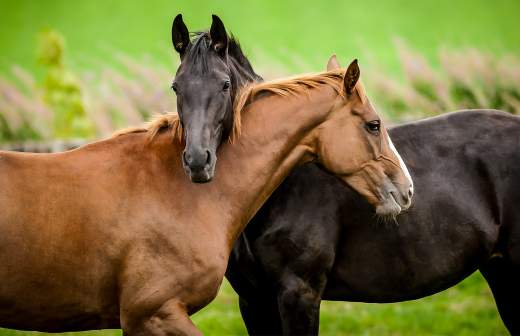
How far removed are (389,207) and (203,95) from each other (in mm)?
1200

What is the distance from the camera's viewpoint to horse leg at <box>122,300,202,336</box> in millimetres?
3590

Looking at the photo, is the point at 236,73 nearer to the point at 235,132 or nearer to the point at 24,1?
the point at 235,132

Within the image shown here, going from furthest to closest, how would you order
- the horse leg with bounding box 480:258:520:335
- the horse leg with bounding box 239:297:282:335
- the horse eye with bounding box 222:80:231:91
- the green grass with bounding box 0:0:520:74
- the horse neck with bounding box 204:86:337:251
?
1. the green grass with bounding box 0:0:520:74
2. the horse leg with bounding box 480:258:520:335
3. the horse leg with bounding box 239:297:282:335
4. the horse neck with bounding box 204:86:337:251
5. the horse eye with bounding box 222:80:231:91

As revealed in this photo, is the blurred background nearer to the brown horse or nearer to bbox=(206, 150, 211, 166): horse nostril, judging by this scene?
the brown horse

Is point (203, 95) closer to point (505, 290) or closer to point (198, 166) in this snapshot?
point (198, 166)

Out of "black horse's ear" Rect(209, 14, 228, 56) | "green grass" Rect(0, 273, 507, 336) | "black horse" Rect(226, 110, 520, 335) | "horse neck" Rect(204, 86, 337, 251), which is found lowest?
"green grass" Rect(0, 273, 507, 336)

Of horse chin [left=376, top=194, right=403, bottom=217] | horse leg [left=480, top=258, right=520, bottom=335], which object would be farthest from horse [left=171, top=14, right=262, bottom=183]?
horse leg [left=480, top=258, right=520, bottom=335]

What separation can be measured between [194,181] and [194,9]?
19897mm

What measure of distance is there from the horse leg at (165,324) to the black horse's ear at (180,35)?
53.8 inches

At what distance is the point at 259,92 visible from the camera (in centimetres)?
418

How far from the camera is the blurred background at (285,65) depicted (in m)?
7.02

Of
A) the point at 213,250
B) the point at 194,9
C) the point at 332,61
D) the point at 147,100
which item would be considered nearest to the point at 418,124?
the point at 332,61

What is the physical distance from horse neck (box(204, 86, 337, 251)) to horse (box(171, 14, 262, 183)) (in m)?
0.14

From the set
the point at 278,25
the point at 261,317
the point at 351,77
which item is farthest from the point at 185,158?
the point at 278,25
